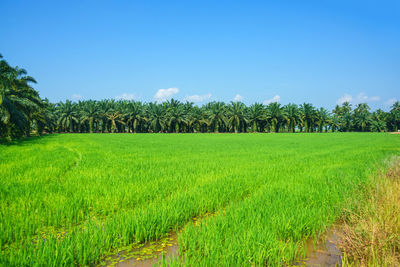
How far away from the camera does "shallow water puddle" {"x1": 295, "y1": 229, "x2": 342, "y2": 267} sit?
2994 millimetres

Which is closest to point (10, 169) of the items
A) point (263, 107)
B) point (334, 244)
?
point (334, 244)

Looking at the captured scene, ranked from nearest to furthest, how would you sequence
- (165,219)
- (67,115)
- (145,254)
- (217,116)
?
(145,254), (165,219), (67,115), (217,116)

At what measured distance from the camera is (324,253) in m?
3.25

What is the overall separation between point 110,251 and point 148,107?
247 feet

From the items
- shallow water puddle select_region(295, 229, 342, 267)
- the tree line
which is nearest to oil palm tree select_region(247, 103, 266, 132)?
the tree line

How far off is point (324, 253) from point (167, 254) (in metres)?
2.05

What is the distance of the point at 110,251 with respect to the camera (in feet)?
10.4

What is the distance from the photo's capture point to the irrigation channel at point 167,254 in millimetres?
2947

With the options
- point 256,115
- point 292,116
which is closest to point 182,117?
point 256,115

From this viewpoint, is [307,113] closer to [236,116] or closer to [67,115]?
[236,116]

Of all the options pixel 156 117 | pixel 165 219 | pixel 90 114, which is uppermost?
pixel 90 114

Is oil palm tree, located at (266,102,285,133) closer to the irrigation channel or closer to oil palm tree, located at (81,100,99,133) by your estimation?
oil palm tree, located at (81,100,99,133)

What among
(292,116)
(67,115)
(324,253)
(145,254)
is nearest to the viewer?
(145,254)

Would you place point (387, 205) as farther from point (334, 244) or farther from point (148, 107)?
point (148, 107)
